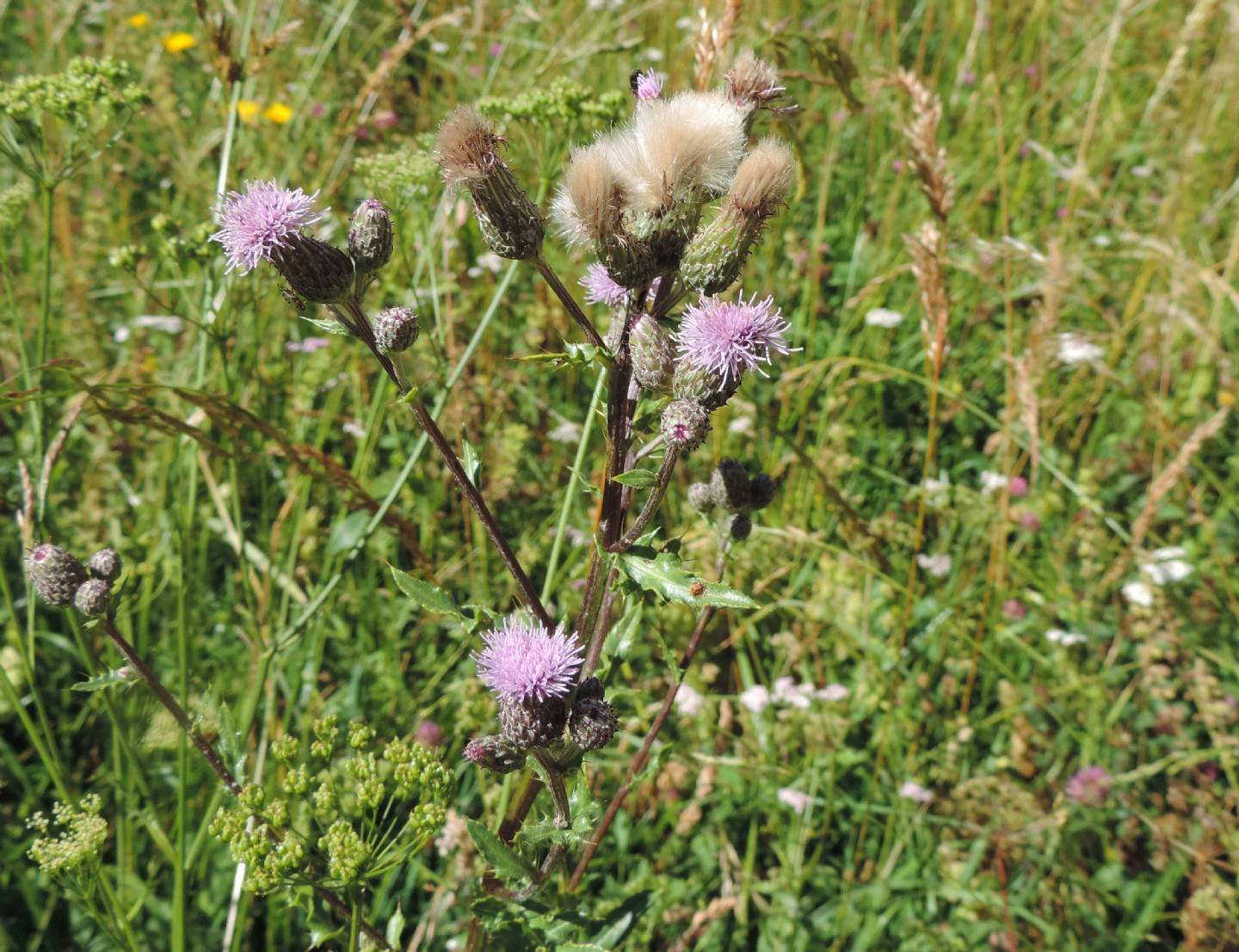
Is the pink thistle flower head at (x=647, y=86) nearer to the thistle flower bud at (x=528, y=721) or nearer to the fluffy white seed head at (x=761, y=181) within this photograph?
the fluffy white seed head at (x=761, y=181)

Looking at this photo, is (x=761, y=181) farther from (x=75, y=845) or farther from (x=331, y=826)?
(x=75, y=845)

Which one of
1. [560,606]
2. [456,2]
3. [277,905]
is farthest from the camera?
[456,2]

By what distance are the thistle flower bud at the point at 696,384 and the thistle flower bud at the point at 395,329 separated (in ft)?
1.31

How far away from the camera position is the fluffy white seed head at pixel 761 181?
53.4 inches

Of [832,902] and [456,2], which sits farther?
[456,2]

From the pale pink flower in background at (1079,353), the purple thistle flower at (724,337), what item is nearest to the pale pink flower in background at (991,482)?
the pale pink flower in background at (1079,353)

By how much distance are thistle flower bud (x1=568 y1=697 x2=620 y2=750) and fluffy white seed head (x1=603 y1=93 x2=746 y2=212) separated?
0.75 m

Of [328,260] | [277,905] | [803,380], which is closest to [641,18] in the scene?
[803,380]

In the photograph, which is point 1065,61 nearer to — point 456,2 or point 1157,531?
point 1157,531

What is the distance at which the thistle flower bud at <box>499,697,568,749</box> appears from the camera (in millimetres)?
1375

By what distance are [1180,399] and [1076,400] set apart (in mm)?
368

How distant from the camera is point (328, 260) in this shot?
1.34 metres

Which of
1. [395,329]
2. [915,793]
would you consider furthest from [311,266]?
[915,793]

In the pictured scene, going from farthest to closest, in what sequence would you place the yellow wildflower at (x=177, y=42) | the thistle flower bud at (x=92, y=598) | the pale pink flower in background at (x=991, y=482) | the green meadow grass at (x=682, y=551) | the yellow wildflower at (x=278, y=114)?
1. the yellow wildflower at (x=177, y=42)
2. the yellow wildflower at (x=278, y=114)
3. the pale pink flower in background at (x=991, y=482)
4. the green meadow grass at (x=682, y=551)
5. the thistle flower bud at (x=92, y=598)
